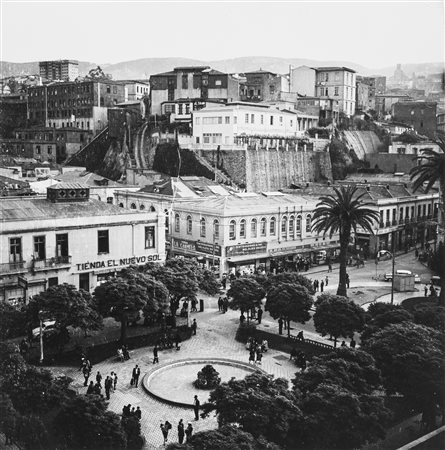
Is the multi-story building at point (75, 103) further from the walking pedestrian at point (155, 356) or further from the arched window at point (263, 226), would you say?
the walking pedestrian at point (155, 356)

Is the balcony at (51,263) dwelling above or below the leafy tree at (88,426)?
above

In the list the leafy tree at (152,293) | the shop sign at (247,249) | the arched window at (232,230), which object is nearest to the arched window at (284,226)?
the shop sign at (247,249)

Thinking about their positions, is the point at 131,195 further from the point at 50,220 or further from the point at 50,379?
the point at 50,379

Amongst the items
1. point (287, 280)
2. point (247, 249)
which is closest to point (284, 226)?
point (247, 249)

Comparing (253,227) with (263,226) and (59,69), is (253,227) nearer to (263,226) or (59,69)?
(263,226)

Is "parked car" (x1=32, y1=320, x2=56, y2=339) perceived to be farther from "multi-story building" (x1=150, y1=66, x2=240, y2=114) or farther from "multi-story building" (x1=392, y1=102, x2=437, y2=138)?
"multi-story building" (x1=392, y1=102, x2=437, y2=138)

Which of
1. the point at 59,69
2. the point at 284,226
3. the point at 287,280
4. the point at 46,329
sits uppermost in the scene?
the point at 59,69

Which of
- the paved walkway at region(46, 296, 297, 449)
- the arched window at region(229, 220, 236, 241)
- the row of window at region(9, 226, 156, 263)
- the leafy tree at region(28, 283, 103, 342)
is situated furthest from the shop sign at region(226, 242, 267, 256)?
the leafy tree at region(28, 283, 103, 342)
